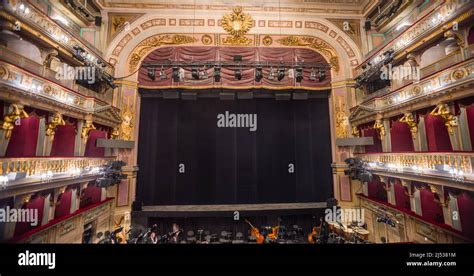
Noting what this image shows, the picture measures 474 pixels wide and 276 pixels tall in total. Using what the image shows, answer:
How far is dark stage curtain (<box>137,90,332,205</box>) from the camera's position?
767cm

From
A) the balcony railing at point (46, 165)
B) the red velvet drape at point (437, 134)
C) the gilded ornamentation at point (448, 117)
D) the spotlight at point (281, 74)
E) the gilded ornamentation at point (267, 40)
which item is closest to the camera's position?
the balcony railing at point (46, 165)

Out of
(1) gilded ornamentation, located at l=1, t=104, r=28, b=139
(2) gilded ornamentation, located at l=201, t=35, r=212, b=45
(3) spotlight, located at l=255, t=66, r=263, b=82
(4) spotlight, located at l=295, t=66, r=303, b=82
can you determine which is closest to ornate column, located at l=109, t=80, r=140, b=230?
(2) gilded ornamentation, located at l=201, t=35, r=212, b=45

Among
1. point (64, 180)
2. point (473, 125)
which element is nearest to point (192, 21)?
point (64, 180)

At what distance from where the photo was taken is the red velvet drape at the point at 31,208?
12.1 ft

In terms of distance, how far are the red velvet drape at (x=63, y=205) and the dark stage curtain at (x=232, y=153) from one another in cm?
235

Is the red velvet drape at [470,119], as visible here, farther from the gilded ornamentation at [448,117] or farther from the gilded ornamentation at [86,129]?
the gilded ornamentation at [86,129]

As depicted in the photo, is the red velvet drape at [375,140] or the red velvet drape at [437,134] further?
the red velvet drape at [375,140]

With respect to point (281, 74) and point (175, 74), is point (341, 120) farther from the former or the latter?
point (175, 74)

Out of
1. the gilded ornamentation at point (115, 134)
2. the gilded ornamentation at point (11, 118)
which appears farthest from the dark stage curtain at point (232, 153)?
the gilded ornamentation at point (11, 118)

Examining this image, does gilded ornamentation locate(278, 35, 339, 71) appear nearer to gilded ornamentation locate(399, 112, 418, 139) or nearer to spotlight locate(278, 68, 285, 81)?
spotlight locate(278, 68, 285, 81)

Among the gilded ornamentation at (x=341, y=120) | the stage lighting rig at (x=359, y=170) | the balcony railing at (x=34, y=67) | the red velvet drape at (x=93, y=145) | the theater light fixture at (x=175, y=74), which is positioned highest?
the theater light fixture at (x=175, y=74)

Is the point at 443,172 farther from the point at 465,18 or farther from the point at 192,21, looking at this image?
the point at 192,21

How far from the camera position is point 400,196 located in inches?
224

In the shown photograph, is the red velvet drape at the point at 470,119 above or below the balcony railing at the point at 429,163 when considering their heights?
above
